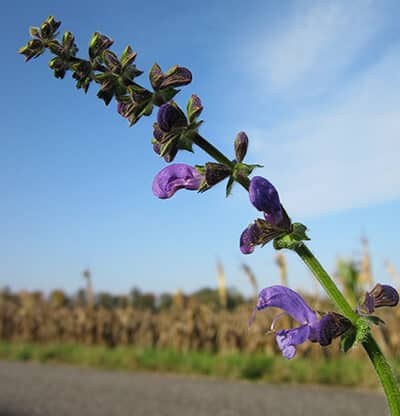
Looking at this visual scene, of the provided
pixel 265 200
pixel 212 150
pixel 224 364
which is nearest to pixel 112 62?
pixel 212 150

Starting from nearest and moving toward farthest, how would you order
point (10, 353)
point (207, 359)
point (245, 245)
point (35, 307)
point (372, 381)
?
1. point (245, 245)
2. point (372, 381)
3. point (207, 359)
4. point (10, 353)
5. point (35, 307)

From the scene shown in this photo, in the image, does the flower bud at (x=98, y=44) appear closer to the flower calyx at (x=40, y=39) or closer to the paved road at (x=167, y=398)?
the flower calyx at (x=40, y=39)

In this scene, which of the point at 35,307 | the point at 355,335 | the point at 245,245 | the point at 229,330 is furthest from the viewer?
the point at 35,307

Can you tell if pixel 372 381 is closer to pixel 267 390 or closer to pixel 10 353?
pixel 267 390

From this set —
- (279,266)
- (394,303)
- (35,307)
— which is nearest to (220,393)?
(279,266)

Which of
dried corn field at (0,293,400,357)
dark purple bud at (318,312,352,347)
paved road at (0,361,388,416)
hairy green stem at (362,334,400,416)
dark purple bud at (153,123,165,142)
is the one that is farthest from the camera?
dried corn field at (0,293,400,357)

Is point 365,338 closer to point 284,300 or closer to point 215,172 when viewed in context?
point 284,300

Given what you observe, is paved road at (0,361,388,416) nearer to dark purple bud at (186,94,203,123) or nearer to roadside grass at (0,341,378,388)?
roadside grass at (0,341,378,388)

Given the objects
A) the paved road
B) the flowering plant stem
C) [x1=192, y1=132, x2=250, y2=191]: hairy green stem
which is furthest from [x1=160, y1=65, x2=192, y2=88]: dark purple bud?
the paved road
